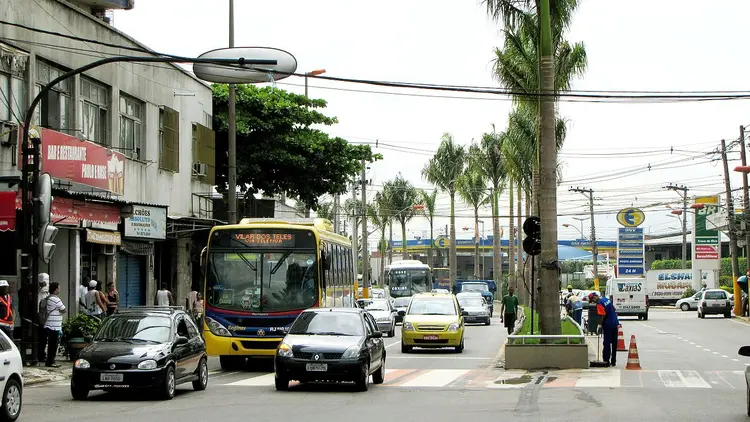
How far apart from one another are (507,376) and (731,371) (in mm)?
5349

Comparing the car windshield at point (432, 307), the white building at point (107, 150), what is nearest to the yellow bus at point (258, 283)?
the white building at point (107, 150)

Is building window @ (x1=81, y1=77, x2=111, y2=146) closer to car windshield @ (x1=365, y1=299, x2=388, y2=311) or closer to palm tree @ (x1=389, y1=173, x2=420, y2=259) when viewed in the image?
car windshield @ (x1=365, y1=299, x2=388, y2=311)

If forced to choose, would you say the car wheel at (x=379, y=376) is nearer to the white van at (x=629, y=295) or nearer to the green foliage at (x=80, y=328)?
the green foliage at (x=80, y=328)

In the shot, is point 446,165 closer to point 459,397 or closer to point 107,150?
point 107,150

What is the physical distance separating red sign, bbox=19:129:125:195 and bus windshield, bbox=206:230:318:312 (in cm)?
447

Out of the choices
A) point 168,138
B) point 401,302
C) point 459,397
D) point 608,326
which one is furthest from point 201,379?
point 401,302

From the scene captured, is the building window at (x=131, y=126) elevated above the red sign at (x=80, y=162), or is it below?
above

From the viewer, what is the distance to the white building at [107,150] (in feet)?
80.0

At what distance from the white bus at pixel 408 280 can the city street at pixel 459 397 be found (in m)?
33.8

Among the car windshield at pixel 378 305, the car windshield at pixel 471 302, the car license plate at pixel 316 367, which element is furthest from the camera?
the car windshield at pixel 471 302

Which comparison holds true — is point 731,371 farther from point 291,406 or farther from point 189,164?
point 189,164

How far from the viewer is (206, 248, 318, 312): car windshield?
22.8 meters

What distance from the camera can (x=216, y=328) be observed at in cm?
2267

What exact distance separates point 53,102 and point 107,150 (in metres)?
1.86
